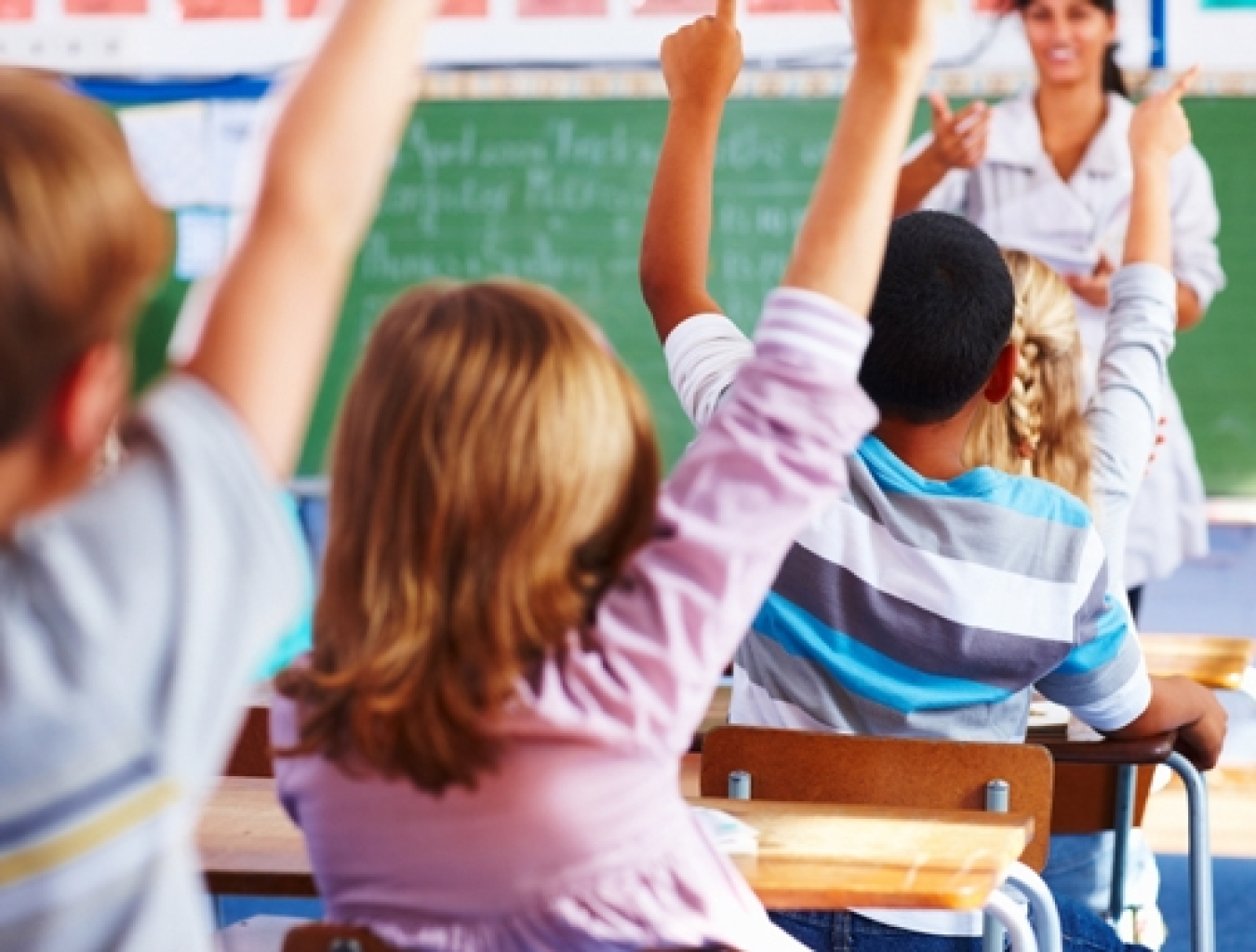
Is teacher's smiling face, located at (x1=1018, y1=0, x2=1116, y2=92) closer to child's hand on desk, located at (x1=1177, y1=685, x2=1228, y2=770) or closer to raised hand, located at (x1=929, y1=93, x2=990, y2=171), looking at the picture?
raised hand, located at (x1=929, y1=93, x2=990, y2=171)

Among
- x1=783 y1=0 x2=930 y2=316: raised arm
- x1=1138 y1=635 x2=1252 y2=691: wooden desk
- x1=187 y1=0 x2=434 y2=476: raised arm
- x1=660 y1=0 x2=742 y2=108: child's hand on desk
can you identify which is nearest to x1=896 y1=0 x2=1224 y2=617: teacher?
x1=1138 y1=635 x2=1252 y2=691: wooden desk

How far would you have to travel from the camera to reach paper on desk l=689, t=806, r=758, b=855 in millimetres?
1479

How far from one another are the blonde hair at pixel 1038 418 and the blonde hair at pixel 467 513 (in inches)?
50.3

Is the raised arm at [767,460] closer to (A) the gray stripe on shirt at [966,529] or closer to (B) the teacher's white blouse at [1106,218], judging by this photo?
(A) the gray stripe on shirt at [966,529]

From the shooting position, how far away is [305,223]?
849 millimetres

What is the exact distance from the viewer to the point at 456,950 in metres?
1.18

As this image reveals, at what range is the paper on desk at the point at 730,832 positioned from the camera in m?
1.48

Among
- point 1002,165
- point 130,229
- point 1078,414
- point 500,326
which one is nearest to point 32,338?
point 130,229

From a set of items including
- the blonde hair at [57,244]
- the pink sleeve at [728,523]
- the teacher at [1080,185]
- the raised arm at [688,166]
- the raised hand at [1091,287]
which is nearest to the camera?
the blonde hair at [57,244]

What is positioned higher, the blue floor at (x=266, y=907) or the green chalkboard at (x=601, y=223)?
the green chalkboard at (x=601, y=223)

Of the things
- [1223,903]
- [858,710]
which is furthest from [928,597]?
[1223,903]

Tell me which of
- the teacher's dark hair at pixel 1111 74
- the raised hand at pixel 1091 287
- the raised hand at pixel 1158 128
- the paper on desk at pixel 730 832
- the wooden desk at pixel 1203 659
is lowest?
the wooden desk at pixel 1203 659

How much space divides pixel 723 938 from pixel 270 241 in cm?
65

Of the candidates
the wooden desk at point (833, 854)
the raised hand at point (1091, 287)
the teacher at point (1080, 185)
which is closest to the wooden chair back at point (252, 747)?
the wooden desk at point (833, 854)
